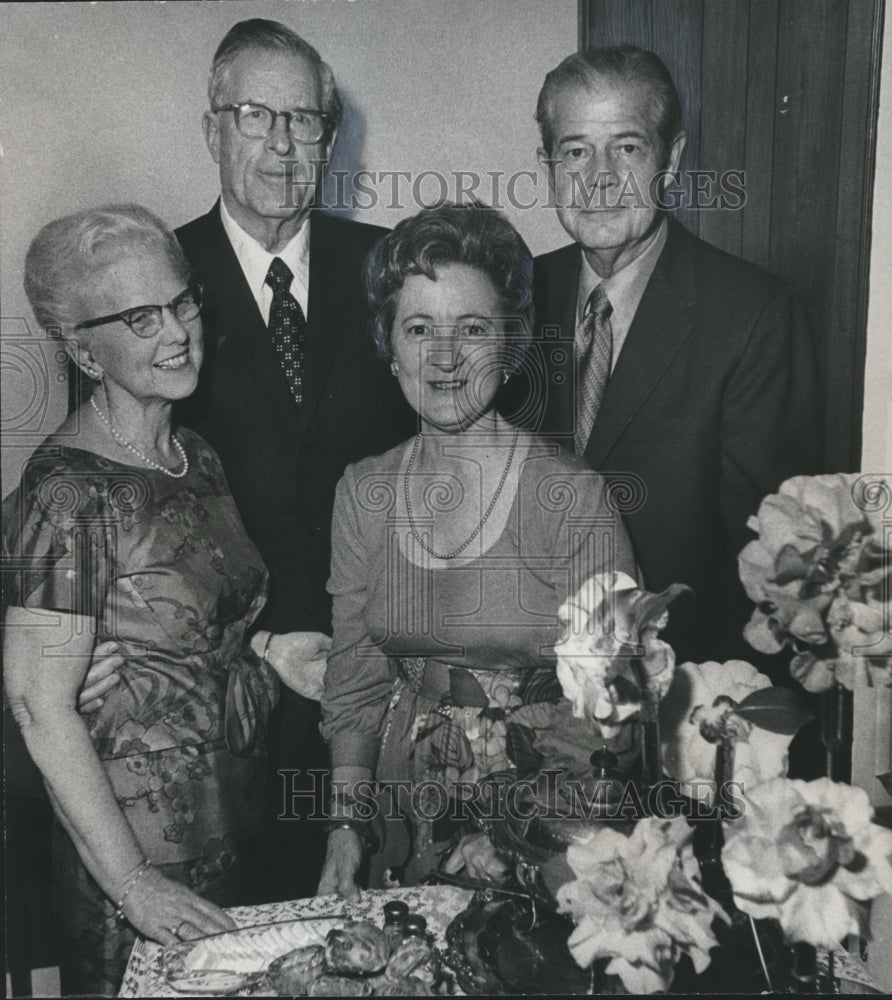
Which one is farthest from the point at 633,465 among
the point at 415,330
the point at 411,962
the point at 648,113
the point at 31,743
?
the point at 31,743

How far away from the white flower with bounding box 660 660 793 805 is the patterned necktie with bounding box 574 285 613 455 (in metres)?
0.46

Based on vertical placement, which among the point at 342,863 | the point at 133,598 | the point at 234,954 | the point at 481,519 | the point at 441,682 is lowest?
the point at 234,954

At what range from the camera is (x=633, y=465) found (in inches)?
62.4

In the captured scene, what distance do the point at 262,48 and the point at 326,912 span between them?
134cm

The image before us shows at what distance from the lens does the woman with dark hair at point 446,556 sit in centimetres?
155

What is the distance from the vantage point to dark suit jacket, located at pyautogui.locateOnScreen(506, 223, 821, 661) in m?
1.57

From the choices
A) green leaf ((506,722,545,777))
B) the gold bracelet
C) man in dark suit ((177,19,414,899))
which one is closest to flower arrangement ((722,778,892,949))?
green leaf ((506,722,545,777))

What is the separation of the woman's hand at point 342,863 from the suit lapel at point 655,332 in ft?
2.55

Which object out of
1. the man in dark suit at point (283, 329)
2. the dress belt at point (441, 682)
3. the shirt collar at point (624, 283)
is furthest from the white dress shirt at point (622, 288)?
the dress belt at point (441, 682)

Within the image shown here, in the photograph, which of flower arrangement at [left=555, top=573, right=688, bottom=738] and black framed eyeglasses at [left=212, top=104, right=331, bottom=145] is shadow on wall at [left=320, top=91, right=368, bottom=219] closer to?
black framed eyeglasses at [left=212, top=104, right=331, bottom=145]

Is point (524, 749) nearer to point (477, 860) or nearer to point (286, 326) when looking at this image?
point (477, 860)

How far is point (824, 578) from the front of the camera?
1531mm

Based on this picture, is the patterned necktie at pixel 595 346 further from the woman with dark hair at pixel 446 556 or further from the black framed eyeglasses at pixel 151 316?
the black framed eyeglasses at pixel 151 316

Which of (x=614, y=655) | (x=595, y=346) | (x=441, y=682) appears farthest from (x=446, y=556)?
(x=595, y=346)
